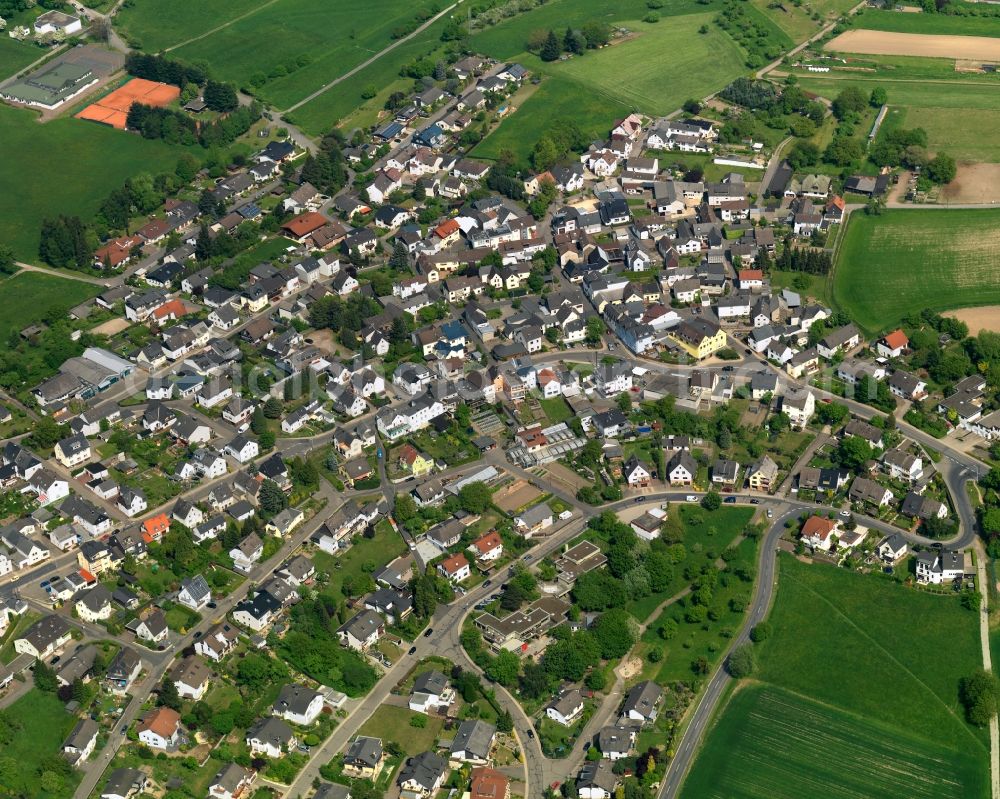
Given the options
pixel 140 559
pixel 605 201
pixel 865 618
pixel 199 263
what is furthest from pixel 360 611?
pixel 605 201

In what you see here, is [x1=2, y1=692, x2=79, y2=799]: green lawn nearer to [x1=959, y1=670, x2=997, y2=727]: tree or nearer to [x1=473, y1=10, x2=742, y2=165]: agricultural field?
[x1=959, y1=670, x2=997, y2=727]: tree

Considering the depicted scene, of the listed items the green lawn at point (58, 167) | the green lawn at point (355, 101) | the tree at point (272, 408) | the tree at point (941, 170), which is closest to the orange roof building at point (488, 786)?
the tree at point (272, 408)

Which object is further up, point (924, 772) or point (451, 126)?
point (451, 126)

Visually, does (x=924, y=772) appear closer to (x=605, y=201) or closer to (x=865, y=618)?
(x=865, y=618)

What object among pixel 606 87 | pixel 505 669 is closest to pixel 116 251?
pixel 606 87

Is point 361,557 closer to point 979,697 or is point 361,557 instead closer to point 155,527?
point 155,527
